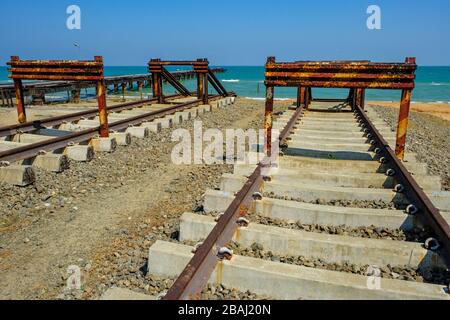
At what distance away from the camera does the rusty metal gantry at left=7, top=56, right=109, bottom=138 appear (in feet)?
23.2

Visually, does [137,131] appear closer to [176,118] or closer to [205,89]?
[176,118]

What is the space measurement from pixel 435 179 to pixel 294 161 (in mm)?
1727

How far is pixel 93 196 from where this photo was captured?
17.1ft

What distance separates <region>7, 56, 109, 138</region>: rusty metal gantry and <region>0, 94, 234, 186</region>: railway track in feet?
1.49

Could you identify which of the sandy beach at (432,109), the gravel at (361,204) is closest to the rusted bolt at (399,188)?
the gravel at (361,204)

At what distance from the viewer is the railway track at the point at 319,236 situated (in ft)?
8.74

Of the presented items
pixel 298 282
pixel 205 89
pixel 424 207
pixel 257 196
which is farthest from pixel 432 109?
pixel 298 282

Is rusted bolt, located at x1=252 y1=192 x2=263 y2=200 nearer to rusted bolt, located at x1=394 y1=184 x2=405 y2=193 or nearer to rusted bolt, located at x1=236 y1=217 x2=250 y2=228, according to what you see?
rusted bolt, located at x1=236 y1=217 x2=250 y2=228

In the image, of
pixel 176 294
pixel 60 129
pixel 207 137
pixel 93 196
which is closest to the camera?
pixel 176 294

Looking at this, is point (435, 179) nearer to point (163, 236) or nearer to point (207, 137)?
point (163, 236)

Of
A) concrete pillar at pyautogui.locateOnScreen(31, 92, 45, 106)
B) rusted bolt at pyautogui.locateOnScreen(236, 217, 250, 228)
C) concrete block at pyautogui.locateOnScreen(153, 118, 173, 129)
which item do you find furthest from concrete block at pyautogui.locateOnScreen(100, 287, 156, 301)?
concrete pillar at pyautogui.locateOnScreen(31, 92, 45, 106)

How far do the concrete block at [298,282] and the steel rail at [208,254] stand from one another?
12 centimetres

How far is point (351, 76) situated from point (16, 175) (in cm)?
440
